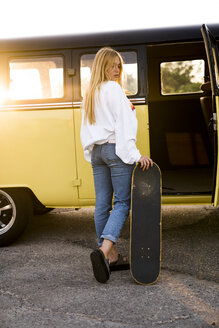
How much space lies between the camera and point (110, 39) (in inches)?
199

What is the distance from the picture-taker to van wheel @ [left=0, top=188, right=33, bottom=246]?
514cm

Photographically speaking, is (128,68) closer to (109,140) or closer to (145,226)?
(109,140)

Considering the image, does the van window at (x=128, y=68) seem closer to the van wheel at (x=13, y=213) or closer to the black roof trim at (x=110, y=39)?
the black roof trim at (x=110, y=39)

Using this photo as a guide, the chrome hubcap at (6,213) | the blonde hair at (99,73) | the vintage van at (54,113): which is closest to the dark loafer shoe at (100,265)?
the blonde hair at (99,73)

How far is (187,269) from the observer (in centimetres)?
430

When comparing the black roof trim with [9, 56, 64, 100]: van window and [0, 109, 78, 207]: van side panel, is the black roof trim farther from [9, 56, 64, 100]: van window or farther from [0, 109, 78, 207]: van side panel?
[0, 109, 78, 207]: van side panel

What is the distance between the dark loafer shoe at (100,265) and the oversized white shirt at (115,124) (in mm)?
786

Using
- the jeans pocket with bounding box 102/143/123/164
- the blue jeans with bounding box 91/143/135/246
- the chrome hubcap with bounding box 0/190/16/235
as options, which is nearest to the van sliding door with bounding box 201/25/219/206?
the blue jeans with bounding box 91/143/135/246

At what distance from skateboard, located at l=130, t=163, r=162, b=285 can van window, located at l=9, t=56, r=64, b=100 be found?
1.64 meters

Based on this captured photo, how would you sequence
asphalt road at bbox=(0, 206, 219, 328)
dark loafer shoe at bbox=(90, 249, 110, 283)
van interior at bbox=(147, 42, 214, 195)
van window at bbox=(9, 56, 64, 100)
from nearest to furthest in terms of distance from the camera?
asphalt road at bbox=(0, 206, 219, 328) → dark loafer shoe at bbox=(90, 249, 110, 283) → van window at bbox=(9, 56, 64, 100) → van interior at bbox=(147, 42, 214, 195)

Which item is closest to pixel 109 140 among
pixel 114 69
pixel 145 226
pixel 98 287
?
pixel 114 69

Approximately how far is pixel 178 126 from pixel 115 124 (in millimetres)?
3779

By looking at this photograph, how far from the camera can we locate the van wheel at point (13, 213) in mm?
5145

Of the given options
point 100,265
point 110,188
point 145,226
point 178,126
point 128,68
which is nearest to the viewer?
point 100,265
